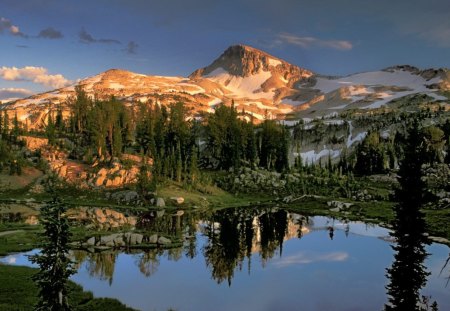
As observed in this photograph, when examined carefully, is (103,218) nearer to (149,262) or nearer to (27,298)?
(149,262)

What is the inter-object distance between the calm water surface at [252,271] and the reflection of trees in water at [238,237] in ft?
0.51

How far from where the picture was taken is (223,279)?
50.8 metres

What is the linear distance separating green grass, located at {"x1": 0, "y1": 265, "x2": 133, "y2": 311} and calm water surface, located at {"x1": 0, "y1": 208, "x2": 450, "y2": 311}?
2.03 metres

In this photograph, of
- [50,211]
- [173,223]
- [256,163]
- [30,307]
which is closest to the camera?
[50,211]

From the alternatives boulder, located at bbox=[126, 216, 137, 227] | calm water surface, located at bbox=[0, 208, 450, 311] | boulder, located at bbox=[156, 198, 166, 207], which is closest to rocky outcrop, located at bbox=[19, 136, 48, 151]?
boulder, located at bbox=[156, 198, 166, 207]

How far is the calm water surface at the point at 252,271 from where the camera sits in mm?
44531

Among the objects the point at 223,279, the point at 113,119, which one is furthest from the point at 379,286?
the point at 113,119

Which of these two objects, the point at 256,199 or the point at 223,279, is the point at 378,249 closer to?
the point at 223,279

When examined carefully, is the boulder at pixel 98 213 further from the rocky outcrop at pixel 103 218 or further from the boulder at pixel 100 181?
the boulder at pixel 100 181

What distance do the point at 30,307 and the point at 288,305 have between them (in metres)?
23.6

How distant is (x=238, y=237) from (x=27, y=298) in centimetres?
3873

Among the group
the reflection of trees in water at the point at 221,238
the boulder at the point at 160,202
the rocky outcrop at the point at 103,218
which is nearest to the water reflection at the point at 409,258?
the reflection of trees in water at the point at 221,238

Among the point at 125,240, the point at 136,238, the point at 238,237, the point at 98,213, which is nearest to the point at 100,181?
the point at 98,213

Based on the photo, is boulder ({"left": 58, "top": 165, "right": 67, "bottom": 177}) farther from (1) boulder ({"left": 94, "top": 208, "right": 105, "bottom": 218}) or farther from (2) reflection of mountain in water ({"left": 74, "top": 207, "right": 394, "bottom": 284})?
(2) reflection of mountain in water ({"left": 74, "top": 207, "right": 394, "bottom": 284})
